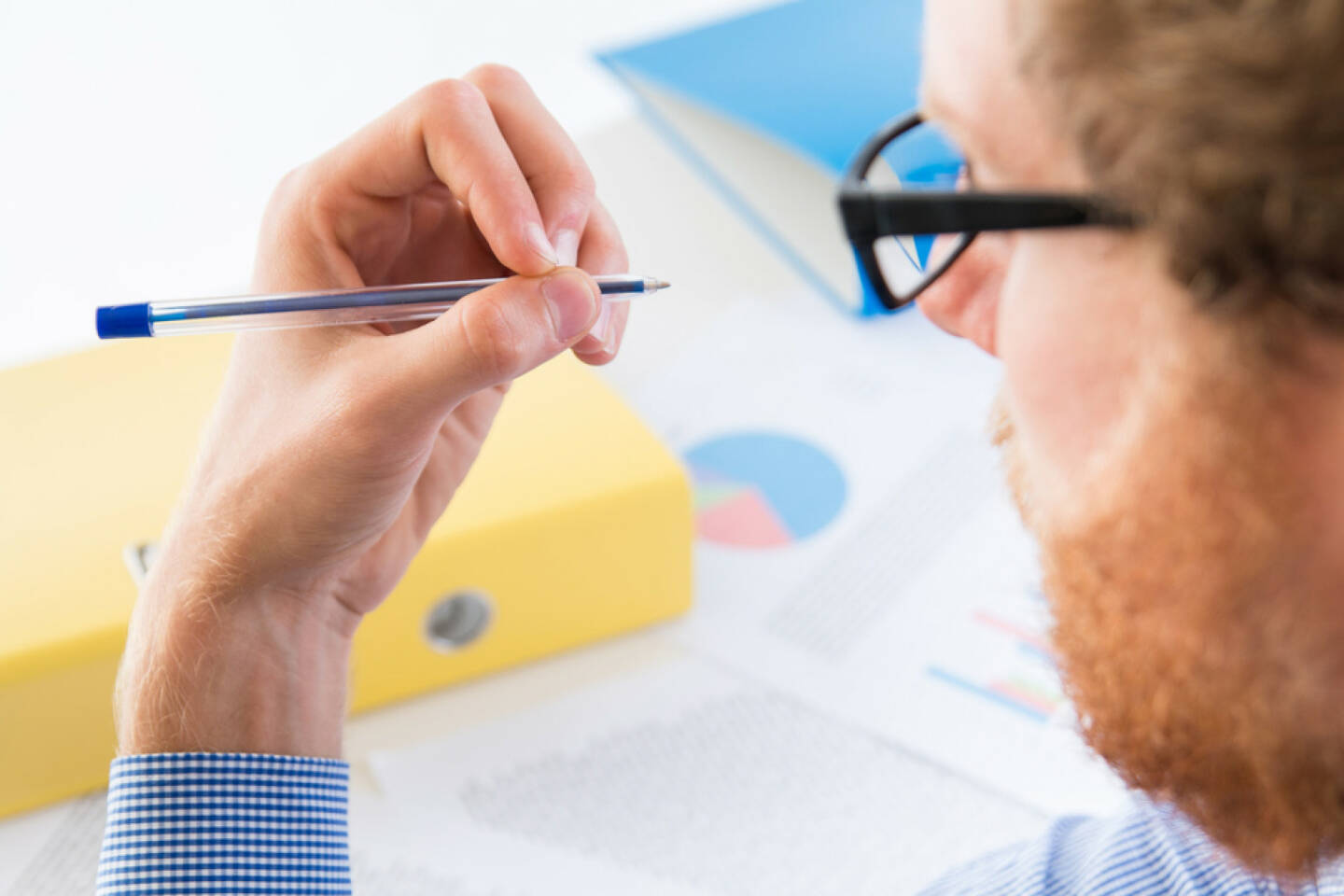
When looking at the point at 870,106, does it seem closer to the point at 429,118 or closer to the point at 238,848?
the point at 429,118

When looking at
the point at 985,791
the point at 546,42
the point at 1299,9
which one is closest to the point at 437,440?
the point at 985,791

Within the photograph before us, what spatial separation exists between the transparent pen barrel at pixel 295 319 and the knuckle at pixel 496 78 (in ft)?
0.58

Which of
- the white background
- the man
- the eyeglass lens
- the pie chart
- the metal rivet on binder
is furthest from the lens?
the white background

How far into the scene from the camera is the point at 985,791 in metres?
0.90

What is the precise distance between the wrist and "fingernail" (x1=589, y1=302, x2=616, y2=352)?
245 mm

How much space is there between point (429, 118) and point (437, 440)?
0.21 metres

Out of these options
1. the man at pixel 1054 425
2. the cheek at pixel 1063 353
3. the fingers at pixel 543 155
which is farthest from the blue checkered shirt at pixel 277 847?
the fingers at pixel 543 155

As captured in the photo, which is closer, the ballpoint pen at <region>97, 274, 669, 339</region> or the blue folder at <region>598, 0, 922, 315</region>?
the ballpoint pen at <region>97, 274, 669, 339</region>

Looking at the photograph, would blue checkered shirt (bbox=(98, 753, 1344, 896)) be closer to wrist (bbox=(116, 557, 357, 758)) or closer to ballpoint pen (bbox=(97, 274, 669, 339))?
wrist (bbox=(116, 557, 357, 758))

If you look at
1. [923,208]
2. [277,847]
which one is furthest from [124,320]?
[923,208]

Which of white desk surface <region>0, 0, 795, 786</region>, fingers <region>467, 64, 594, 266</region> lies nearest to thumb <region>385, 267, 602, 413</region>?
fingers <region>467, 64, 594, 266</region>

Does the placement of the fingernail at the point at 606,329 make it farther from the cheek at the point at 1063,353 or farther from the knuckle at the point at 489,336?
the cheek at the point at 1063,353

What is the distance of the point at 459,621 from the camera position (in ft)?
3.18

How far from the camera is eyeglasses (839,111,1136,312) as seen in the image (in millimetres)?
518
